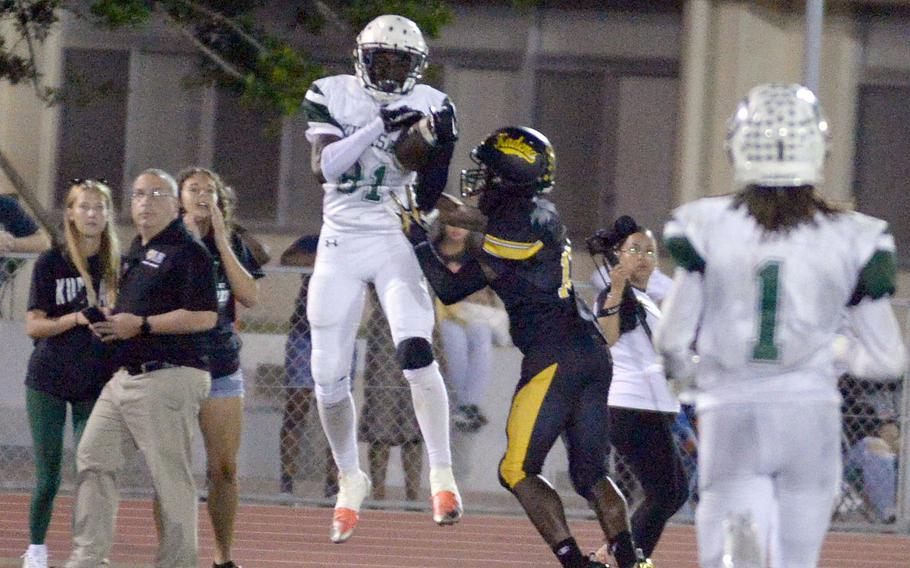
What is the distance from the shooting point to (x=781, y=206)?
4930mm

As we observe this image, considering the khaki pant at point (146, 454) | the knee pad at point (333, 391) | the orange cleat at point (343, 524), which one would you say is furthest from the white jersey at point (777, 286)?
the khaki pant at point (146, 454)

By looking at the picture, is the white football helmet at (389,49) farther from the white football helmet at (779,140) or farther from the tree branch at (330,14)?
the tree branch at (330,14)

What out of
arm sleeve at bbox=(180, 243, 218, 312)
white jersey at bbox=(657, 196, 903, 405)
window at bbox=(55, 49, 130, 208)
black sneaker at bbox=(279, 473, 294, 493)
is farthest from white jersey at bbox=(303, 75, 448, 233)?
window at bbox=(55, 49, 130, 208)

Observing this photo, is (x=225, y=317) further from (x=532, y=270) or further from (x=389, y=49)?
(x=389, y=49)

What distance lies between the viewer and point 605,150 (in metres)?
17.5

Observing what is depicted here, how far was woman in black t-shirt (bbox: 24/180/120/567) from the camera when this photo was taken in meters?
7.80

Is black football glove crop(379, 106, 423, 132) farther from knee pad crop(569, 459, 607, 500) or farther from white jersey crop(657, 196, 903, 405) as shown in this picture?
white jersey crop(657, 196, 903, 405)

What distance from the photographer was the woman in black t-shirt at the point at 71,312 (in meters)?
7.80

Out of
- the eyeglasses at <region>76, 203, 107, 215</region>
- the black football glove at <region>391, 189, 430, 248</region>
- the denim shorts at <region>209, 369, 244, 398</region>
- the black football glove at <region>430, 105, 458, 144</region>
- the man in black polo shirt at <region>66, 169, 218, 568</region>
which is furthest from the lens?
the denim shorts at <region>209, 369, 244, 398</region>

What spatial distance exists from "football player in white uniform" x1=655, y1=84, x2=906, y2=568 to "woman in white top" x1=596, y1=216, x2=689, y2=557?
312 cm

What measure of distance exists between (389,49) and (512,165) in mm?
724

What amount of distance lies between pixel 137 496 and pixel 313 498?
1.22 m

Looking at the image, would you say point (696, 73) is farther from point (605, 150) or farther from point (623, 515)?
point (623, 515)

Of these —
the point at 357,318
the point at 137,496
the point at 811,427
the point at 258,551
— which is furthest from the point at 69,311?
the point at 811,427
